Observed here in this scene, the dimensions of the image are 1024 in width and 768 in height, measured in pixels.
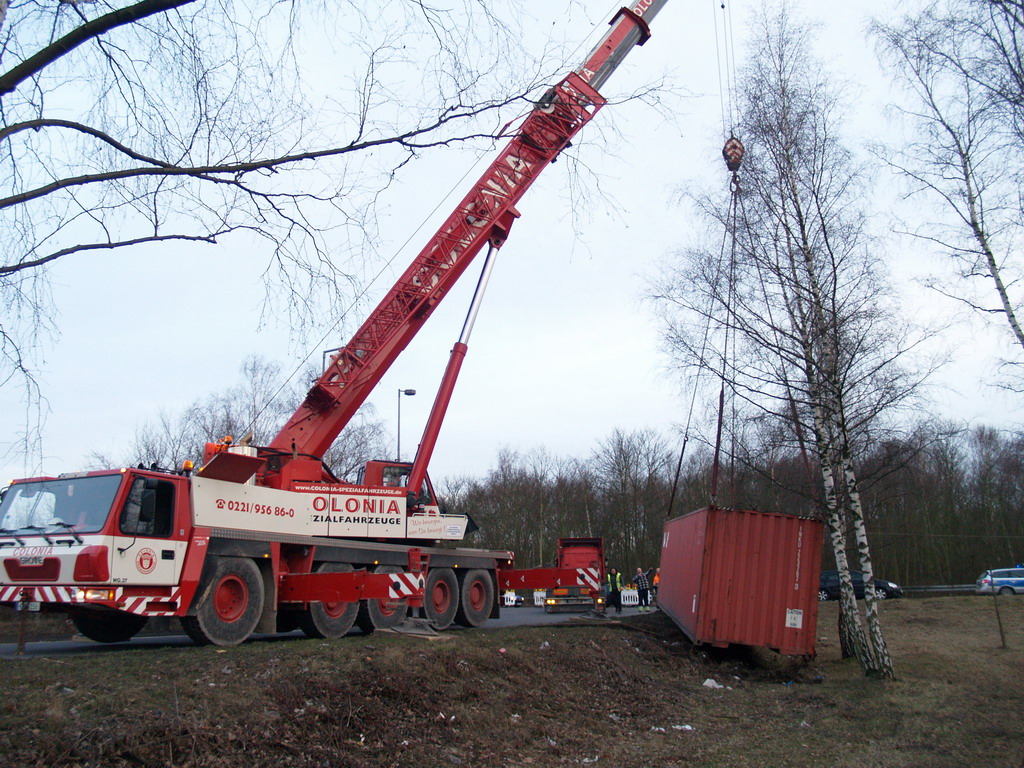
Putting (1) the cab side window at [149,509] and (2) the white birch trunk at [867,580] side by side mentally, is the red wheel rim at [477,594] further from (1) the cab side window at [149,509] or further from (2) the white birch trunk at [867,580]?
(2) the white birch trunk at [867,580]

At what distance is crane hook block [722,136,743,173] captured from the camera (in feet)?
43.5

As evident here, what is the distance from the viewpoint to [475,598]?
48.9ft

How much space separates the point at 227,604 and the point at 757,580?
7.98m

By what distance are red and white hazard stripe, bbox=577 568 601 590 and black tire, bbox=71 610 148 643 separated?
8355 mm

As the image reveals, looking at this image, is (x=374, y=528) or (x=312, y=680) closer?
(x=312, y=680)

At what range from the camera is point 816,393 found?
1163 cm

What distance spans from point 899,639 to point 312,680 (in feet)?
46.5

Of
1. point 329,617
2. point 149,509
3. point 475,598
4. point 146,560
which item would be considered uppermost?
point 149,509

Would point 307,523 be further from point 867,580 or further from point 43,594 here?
point 867,580

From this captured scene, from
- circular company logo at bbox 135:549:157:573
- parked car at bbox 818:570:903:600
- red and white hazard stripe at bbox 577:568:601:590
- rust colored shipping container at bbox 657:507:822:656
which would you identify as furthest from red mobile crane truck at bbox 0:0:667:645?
parked car at bbox 818:570:903:600

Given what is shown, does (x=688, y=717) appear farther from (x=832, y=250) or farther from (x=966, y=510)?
(x=966, y=510)

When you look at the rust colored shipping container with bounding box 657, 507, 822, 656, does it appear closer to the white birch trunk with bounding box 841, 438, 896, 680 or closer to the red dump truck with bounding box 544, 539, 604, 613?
the white birch trunk with bounding box 841, 438, 896, 680

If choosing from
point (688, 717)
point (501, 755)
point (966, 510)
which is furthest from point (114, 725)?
point (966, 510)

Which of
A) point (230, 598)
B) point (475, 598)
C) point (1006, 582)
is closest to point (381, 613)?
point (475, 598)
